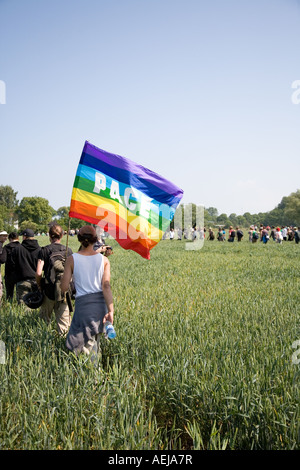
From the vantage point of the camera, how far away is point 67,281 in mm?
3926

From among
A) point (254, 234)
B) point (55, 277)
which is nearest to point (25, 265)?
point (55, 277)

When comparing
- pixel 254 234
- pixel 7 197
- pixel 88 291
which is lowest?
pixel 88 291

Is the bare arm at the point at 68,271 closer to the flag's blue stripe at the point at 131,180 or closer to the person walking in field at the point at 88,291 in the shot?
the person walking in field at the point at 88,291

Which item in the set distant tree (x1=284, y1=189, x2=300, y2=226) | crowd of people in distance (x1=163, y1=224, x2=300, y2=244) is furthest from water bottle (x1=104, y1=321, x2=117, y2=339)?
distant tree (x1=284, y1=189, x2=300, y2=226)

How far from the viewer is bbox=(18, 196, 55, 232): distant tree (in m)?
115

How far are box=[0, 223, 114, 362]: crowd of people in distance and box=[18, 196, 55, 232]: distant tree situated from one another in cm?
11027

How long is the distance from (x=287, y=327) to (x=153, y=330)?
2.15 meters

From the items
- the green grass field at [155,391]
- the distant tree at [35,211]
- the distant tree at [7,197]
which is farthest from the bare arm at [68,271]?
the distant tree at [7,197]

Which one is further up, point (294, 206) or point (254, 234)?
point (294, 206)

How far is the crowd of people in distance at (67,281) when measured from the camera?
152 inches

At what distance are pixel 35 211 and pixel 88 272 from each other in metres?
117

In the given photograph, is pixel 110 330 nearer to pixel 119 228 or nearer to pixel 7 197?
pixel 119 228
